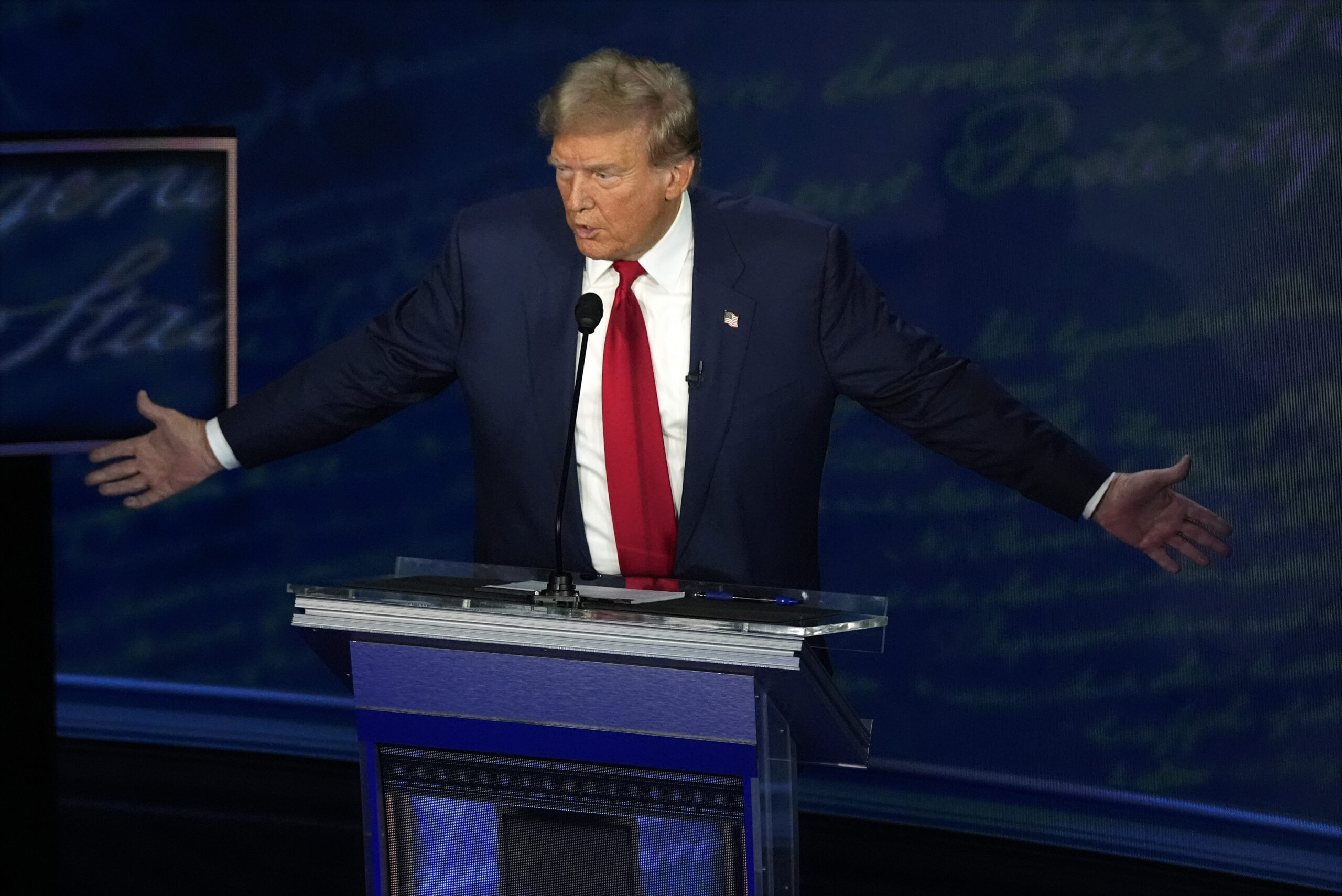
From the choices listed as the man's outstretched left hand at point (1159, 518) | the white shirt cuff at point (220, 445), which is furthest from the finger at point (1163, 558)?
the white shirt cuff at point (220, 445)

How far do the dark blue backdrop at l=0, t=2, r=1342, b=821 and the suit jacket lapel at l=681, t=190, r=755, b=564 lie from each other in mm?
1318

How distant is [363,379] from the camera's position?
273 cm

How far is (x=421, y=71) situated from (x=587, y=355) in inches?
79.5

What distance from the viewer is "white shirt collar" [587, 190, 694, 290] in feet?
8.35

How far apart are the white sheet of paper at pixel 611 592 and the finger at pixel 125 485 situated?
3.47ft

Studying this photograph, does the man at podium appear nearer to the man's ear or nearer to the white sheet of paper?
the man's ear

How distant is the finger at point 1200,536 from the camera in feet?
8.77

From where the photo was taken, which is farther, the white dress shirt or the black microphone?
the white dress shirt

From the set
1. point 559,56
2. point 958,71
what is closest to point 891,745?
point 958,71

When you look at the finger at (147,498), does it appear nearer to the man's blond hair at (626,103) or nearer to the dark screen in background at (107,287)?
the dark screen in background at (107,287)

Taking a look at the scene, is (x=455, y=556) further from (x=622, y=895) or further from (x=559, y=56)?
(x=622, y=895)

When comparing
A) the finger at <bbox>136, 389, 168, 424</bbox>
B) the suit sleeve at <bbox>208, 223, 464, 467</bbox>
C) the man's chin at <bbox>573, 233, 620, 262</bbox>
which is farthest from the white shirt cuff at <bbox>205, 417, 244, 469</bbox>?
the man's chin at <bbox>573, 233, 620, 262</bbox>

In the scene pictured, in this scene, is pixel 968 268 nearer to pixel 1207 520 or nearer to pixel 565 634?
pixel 1207 520

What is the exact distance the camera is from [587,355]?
2547mm
